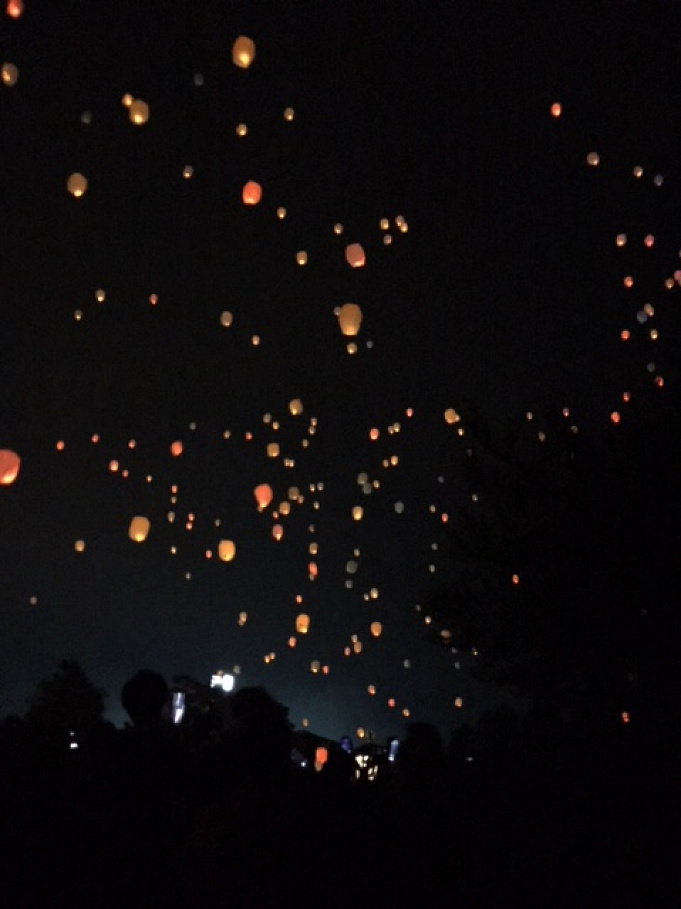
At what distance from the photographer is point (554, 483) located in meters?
10.6

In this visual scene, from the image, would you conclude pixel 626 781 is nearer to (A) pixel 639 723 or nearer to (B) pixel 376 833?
(A) pixel 639 723

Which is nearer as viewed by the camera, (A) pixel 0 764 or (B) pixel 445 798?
(A) pixel 0 764

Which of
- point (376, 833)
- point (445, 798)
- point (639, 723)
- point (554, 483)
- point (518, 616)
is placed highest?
point (554, 483)

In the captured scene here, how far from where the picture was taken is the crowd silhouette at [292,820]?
2.90m

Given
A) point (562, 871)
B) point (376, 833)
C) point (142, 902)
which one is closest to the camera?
point (142, 902)

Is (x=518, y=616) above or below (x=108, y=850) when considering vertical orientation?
above

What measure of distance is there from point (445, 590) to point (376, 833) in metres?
8.87

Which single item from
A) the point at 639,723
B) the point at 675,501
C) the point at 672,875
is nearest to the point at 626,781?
the point at 672,875

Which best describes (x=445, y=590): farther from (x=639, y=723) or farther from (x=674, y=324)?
(x=639, y=723)

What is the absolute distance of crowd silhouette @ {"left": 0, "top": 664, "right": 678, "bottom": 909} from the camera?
290 centimetres

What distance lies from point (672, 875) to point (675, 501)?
567 cm

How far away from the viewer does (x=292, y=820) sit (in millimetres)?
2914

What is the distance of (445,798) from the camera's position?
4.25m

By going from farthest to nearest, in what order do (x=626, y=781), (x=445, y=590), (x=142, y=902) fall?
(x=445, y=590)
(x=626, y=781)
(x=142, y=902)
